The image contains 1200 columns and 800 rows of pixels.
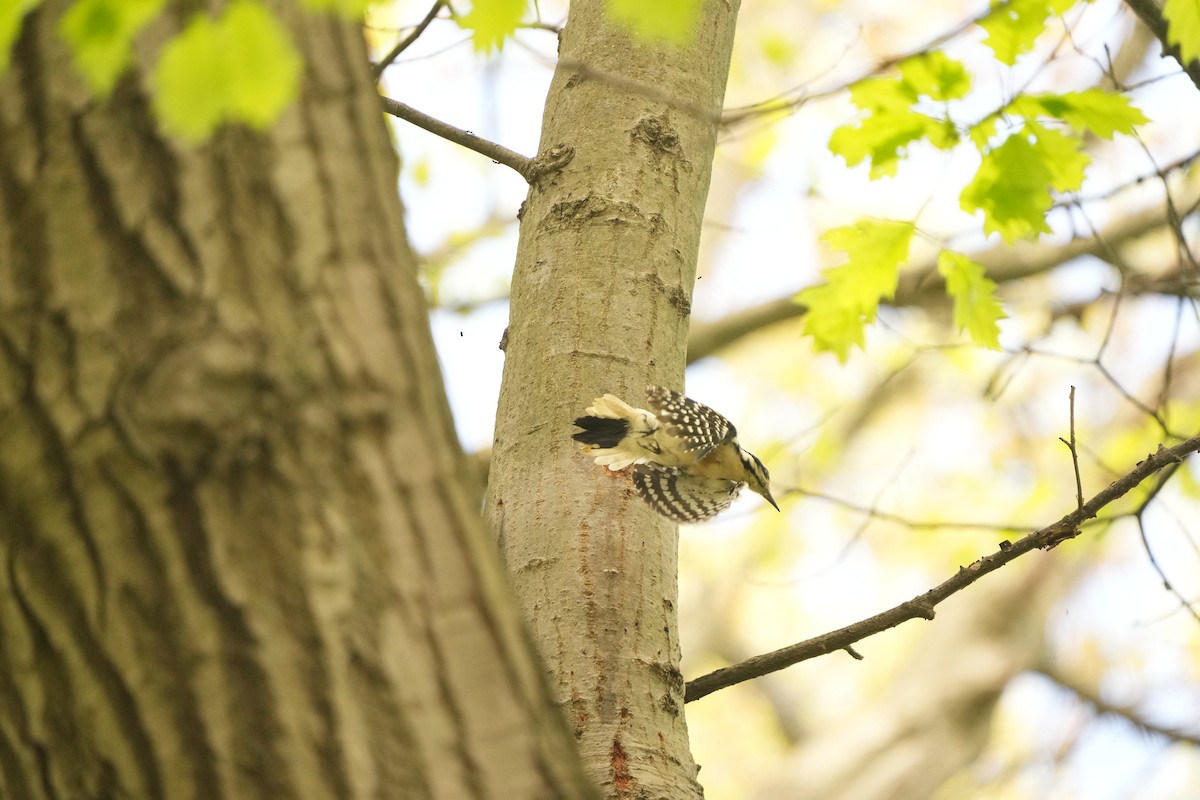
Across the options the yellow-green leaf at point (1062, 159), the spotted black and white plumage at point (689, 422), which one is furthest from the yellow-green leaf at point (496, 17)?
the yellow-green leaf at point (1062, 159)

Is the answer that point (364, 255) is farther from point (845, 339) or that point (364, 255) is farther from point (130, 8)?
point (845, 339)

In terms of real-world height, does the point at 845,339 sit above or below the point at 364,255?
above

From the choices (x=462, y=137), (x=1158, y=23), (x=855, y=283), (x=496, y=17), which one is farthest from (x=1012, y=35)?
(x=496, y=17)

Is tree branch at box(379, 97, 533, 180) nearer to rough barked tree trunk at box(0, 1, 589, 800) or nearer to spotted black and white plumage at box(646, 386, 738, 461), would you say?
spotted black and white plumage at box(646, 386, 738, 461)

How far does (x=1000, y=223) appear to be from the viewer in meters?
2.57

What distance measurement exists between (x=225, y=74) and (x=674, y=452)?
2056 mm

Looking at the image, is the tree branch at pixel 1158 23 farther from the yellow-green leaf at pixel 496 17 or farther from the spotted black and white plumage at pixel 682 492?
the yellow-green leaf at pixel 496 17

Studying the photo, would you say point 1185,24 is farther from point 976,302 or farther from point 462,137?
point 462,137

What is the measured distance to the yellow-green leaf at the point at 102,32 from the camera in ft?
3.44

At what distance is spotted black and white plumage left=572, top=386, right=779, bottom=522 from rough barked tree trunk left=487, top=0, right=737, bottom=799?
0.05 metres

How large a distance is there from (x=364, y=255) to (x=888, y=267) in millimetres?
1971

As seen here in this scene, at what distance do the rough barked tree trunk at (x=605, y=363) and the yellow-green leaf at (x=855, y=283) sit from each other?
0.51 m

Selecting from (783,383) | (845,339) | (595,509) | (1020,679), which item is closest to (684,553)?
(783,383)

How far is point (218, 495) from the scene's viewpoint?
1049 millimetres
